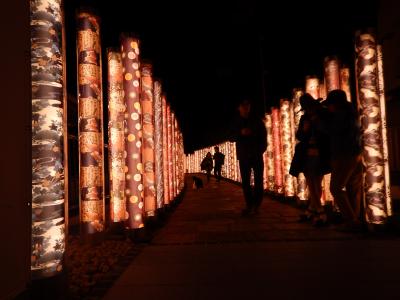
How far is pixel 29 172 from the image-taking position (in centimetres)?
295

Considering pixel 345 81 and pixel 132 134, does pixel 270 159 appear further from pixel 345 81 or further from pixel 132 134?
pixel 132 134

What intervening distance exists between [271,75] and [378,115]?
597 inches

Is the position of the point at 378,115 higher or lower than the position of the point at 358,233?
higher

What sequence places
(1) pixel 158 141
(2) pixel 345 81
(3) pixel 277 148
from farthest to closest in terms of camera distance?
(3) pixel 277 148, (1) pixel 158 141, (2) pixel 345 81

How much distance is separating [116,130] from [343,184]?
3.55m

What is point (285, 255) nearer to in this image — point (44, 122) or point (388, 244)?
point (388, 244)

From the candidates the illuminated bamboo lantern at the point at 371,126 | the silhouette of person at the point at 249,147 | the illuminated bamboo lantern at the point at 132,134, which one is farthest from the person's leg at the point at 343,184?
the illuminated bamboo lantern at the point at 132,134

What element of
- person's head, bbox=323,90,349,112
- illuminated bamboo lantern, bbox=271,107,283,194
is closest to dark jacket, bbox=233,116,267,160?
person's head, bbox=323,90,349,112

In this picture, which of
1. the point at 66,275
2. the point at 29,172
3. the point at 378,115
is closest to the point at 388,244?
the point at 378,115

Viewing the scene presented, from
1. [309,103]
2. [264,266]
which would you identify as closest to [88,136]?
[264,266]

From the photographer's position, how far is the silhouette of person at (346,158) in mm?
5453

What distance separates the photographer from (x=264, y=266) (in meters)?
3.87

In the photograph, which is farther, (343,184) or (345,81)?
(345,81)

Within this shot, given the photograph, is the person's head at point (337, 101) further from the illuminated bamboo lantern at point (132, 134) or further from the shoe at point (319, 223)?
the illuminated bamboo lantern at point (132, 134)
